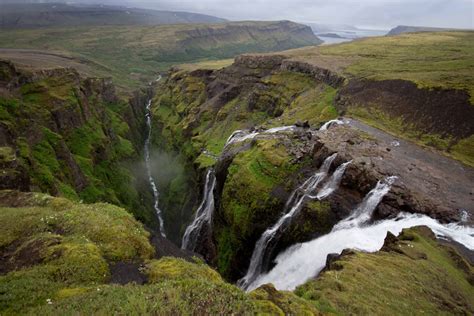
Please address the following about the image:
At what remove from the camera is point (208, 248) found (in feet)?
173

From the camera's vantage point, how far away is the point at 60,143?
53.8 metres

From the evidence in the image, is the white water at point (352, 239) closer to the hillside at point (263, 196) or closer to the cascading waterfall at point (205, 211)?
the hillside at point (263, 196)

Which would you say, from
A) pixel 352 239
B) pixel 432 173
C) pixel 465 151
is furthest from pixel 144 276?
pixel 465 151

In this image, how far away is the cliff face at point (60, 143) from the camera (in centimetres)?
4084

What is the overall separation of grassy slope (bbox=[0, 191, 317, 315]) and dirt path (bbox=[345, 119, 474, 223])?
24181mm

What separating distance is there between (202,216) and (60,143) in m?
25.1

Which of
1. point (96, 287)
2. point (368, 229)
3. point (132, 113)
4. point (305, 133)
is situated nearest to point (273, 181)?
point (305, 133)

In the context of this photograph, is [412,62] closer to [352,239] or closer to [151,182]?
[352,239]

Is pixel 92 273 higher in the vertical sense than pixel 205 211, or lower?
higher

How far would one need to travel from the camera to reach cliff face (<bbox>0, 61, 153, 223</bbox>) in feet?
134

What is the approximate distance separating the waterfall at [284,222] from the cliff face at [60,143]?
79.1 feet

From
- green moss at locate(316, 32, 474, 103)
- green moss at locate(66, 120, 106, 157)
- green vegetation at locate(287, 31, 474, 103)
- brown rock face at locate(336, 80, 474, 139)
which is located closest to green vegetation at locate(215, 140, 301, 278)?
brown rock face at locate(336, 80, 474, 139)

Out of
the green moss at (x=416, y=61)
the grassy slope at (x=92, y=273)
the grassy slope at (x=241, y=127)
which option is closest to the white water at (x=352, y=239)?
the grassy slope at (x=241, y=127)

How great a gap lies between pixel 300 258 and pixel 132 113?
105280 millimetres
